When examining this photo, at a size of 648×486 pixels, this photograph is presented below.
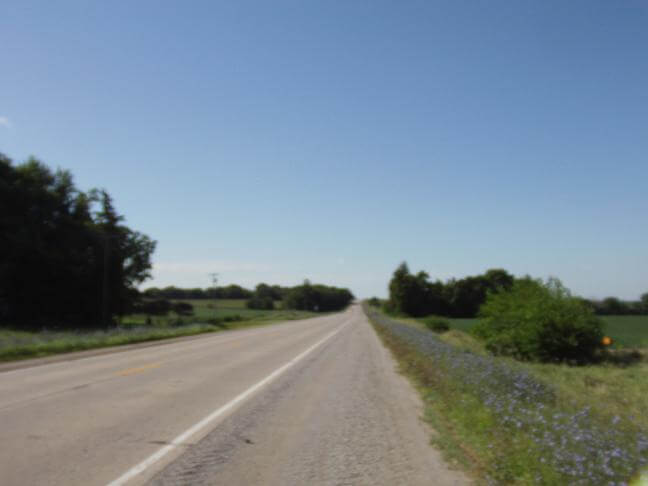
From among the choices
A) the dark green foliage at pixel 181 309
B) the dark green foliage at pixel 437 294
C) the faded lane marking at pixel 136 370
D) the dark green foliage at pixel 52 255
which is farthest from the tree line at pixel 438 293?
the faded lane marking at pixel 136 370

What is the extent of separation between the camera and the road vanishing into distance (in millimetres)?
5527

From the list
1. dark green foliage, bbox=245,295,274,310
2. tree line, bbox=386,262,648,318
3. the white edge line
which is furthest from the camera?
dark green foliage, bbox=245,295,274,310

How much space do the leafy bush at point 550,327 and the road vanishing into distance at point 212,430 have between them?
1360cm

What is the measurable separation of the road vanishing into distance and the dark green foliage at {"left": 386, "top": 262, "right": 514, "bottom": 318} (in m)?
95.4

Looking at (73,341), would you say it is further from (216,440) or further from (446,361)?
(216,440)

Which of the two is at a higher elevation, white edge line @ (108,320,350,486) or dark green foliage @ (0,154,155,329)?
dark green foliage @ (0,154,155,329)

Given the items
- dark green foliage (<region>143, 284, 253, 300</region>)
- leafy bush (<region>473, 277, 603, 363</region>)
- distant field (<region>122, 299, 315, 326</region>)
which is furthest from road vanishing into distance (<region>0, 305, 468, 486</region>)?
dark green foliage (<region>143, 284, 253, 300</region>)

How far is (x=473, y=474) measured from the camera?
555 cm

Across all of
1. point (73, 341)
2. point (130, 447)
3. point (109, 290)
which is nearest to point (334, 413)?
point (130, 447)

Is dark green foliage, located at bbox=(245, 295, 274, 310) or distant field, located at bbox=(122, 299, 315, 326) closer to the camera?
distant field, located at bbox=(122, 299, 315, 326)

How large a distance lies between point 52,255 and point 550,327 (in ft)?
136

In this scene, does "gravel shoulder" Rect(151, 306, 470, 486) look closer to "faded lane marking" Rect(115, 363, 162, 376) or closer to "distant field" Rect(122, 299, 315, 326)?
"faded lane marking" Rect(115, 363, 162, 376)

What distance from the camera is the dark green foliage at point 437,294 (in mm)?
108062

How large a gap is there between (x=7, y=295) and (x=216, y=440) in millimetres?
48481
